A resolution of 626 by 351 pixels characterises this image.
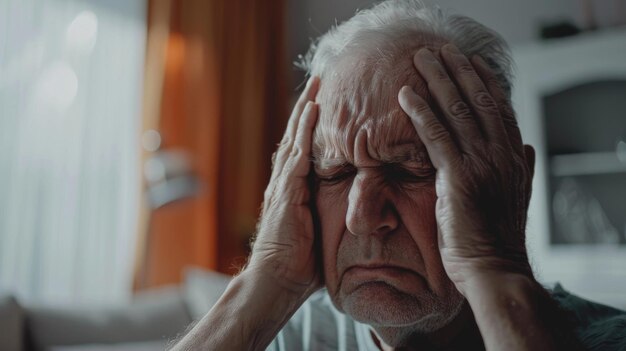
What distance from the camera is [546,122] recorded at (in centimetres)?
312

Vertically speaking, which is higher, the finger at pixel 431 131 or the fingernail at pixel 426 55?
the fingernail at pixel 426 55

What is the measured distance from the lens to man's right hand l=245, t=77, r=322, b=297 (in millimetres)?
1057

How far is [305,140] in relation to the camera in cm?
105

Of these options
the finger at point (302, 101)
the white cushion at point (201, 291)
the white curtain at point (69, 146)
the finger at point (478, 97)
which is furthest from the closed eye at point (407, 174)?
the white curtain at point (69, 146)

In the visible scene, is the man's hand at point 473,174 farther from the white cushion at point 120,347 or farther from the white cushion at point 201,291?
the white cushion at point 201,291

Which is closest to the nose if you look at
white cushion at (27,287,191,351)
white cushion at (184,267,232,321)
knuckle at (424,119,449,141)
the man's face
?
the man's face

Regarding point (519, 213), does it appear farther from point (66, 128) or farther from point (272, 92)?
point (272, 92)

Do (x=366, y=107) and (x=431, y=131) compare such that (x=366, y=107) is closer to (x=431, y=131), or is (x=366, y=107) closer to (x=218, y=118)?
(x=431, y=131)

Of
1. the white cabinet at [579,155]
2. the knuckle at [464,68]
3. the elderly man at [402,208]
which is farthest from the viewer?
A: the white cabinet at [579,155]

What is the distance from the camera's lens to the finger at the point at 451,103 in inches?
35.3

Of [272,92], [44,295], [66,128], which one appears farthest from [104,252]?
[272,92]

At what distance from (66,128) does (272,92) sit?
1.57m

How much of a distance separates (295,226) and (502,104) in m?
0.40

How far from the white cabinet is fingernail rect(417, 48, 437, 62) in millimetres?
2121
